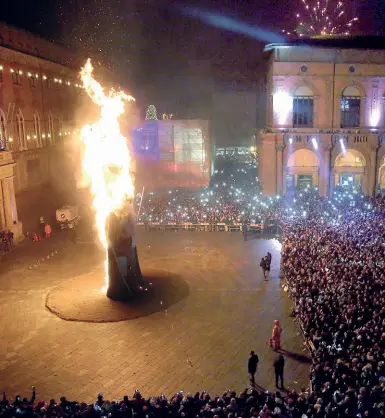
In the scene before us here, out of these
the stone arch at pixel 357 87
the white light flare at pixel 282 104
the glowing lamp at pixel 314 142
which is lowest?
the glowing lamp at pixel 314 142

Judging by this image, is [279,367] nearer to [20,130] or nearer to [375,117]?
[20,130]

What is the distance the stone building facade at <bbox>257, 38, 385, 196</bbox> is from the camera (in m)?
39.3

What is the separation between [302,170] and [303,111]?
542 centimetres

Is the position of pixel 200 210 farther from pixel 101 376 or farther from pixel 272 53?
pixel 101 376

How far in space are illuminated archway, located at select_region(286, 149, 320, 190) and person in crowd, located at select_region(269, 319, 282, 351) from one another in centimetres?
2842

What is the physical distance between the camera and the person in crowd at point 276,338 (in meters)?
15.7

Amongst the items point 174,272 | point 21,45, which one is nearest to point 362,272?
point 174,272

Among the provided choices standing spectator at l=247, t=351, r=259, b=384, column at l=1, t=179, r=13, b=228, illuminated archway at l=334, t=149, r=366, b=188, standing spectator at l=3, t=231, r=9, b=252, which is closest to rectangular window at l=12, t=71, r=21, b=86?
column at l=1, t=179, r=13, b=228

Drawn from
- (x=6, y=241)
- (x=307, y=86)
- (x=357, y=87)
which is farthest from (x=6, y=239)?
(x=357, y=87)

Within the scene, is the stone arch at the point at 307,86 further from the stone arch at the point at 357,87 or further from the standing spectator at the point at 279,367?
the standing spectator at the point at 279,367

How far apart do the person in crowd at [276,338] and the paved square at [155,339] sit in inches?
12.2

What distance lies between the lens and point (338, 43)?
131 feet

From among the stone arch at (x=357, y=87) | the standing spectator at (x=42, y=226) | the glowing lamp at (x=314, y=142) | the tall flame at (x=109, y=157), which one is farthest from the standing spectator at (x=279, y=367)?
the stone arch at (x=357, y=87)

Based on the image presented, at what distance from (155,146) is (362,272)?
33527mm
